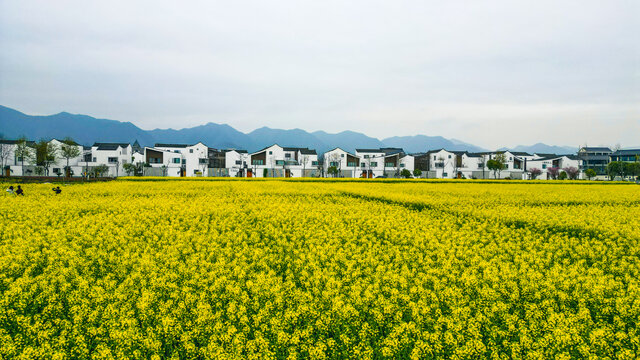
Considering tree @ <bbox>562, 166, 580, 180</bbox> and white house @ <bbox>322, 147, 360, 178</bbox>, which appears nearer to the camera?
white house @ <bbox>322, 147, 360, 178</bbox>

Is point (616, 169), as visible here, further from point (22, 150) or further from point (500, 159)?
point (22, 150)

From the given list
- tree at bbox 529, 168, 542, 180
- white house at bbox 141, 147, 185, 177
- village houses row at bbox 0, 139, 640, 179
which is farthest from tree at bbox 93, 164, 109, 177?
tree at bbox 529, 168, 542, 180

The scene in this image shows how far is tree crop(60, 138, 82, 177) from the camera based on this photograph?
251 ft

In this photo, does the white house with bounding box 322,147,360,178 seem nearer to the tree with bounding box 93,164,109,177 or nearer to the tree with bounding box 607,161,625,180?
the tree with bounding box 93,164,109,177

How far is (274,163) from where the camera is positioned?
295ft

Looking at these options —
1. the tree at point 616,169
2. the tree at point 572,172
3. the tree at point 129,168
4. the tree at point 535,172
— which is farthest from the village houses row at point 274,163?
the tree at point 616,169

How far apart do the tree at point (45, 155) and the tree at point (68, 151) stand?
2.01 m

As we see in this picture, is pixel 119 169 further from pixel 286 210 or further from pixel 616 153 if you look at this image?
pixel 616 153

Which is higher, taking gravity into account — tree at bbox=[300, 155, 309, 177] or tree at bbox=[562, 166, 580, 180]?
tree at bbox=[300, 155, 309, 177]

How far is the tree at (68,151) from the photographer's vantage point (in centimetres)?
7644

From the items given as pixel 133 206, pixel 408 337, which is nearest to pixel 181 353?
pixel 408 337

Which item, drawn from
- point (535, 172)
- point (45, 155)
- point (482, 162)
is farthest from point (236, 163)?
point (535, 172)

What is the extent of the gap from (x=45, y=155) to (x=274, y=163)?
4814cm

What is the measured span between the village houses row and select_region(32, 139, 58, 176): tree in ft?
5.03
